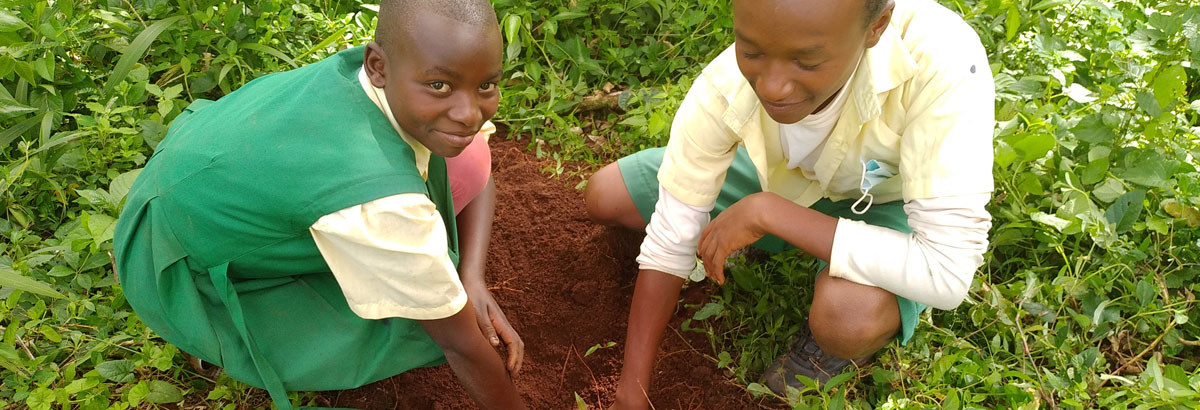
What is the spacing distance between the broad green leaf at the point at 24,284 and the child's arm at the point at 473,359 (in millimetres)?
942

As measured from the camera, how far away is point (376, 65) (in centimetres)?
153

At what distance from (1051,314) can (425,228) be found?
4.76ft

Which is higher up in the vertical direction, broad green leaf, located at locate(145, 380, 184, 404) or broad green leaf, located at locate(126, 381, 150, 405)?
broad green leaf, located at locate(126, 381, 150, 405)

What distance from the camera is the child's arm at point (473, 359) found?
1.64m

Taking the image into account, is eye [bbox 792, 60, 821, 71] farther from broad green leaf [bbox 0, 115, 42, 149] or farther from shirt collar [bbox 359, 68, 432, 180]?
broad green leaf [bbox 0, 115, 42, 149]

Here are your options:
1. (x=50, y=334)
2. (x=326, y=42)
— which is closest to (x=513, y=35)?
(x=326, y=42)

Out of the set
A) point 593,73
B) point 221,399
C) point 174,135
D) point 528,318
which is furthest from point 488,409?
point 593,73

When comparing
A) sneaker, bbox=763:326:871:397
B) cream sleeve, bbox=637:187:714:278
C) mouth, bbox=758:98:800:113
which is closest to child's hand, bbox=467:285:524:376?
cream sleeve, bbox=637:187:714:278

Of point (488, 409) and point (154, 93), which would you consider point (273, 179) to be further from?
point (154, 93)

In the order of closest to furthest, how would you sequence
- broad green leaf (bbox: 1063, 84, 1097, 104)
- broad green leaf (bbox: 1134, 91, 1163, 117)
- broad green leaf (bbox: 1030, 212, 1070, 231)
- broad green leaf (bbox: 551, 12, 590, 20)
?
broad green leaf (bbox: 1030, 212, 1070, 231)
broad green leaf (bbox: 1134, 91, 1163, 117)
broad green leaf (bbox: 1063, 84, 1097, 104)
broad green leaf (bbox: 551, 12, 590, 20)

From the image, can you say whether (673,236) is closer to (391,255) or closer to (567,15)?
(391,255)

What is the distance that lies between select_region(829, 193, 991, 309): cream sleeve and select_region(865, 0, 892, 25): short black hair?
1.21 feet

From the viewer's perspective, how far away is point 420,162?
1664 millimetres

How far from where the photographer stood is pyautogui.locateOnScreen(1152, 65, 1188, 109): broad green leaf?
7.02ft
